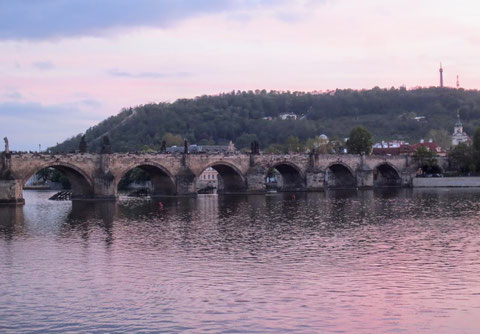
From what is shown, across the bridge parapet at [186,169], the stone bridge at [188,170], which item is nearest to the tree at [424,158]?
the stone bridge at [188,170]

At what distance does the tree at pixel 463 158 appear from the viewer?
91250 mm

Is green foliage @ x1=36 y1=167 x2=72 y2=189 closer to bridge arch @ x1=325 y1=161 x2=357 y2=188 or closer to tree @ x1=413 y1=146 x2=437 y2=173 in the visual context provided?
bridge arch @ x1=325 y1=161 x2=357 y2=188

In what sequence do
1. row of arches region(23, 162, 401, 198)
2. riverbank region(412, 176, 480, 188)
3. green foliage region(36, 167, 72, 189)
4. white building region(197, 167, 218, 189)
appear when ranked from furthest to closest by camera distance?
green foliage region(36, 167, 72, 189) → white building region(197, 167, 218, 189) → riverbank region(412, 176, 480, 188) → row of arches region(23, 162, 401, 198)

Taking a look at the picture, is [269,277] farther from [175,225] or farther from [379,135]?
[379,135]

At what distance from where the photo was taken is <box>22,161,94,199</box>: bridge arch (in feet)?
188

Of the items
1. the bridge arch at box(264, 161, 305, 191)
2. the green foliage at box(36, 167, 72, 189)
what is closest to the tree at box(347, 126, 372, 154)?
the bridge arch at box(264, 161, 305, 191)

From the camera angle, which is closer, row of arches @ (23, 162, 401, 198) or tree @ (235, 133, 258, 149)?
row of arches @ (23, 162, 401, 198)

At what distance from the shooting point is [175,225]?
39281 mm

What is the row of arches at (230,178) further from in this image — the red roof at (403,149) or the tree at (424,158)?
the red roof at (403,149)

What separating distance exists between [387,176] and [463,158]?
10.9 metres

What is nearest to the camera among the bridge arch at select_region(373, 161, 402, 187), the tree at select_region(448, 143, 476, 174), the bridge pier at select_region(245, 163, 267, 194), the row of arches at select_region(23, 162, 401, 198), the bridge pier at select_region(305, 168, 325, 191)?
the row of arches at select_region(23, 162, 401, 198)

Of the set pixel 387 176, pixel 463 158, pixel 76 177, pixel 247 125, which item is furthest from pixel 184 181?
pixel 247 125

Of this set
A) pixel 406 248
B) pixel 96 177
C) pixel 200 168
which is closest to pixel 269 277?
pixel 406 248

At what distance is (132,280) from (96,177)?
40622 millimetres
